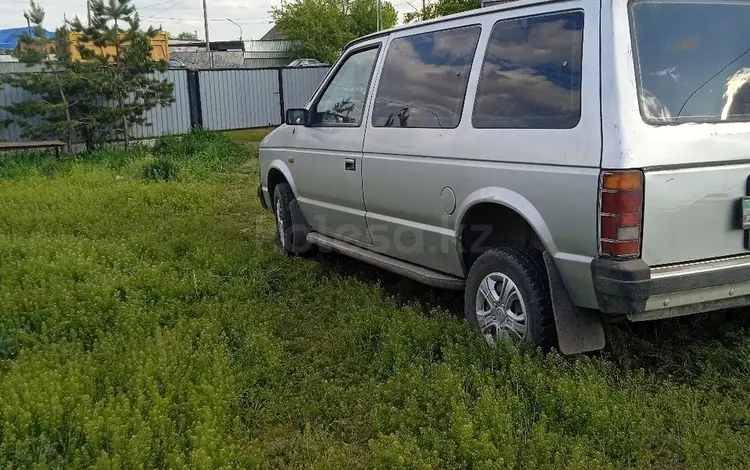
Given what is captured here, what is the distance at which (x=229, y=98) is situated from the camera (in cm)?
1875

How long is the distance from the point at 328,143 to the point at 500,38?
190 cm

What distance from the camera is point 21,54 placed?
12.4 m

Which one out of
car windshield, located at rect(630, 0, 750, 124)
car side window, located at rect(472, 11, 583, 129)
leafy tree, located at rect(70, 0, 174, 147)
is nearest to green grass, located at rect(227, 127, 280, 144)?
leafy tree, located at rect(70, 0, 174, 147)

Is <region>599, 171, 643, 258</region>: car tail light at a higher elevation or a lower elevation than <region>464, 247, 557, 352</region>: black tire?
higher

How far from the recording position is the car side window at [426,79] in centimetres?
436

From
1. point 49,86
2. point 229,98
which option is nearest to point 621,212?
point 49,86

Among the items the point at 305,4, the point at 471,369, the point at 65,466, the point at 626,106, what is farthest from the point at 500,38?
the point at 305,4

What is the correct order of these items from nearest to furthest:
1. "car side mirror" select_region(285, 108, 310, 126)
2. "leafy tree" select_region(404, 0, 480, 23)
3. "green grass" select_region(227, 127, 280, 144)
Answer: "car side mirror" select_region(285, 108, 310, 126) → "green grass" select_region(227, 127, 280, 144) → "leafy tree" select_region(404, 0, 480, 23)

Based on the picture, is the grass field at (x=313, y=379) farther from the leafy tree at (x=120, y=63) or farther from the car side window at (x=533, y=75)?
the leafy tree at (x=120, y=63)

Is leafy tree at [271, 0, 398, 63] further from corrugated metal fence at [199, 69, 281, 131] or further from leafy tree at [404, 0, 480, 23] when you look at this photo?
corrugated metal fence at [199, 69, 281, 131]

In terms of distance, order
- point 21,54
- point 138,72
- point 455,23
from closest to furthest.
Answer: point 455,23 < point 21,54 < point 138,72

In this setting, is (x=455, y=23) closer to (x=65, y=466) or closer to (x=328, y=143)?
(x=328, y=143)

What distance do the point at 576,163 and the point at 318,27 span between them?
41495 millimetres

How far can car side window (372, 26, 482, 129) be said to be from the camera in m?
4.36
